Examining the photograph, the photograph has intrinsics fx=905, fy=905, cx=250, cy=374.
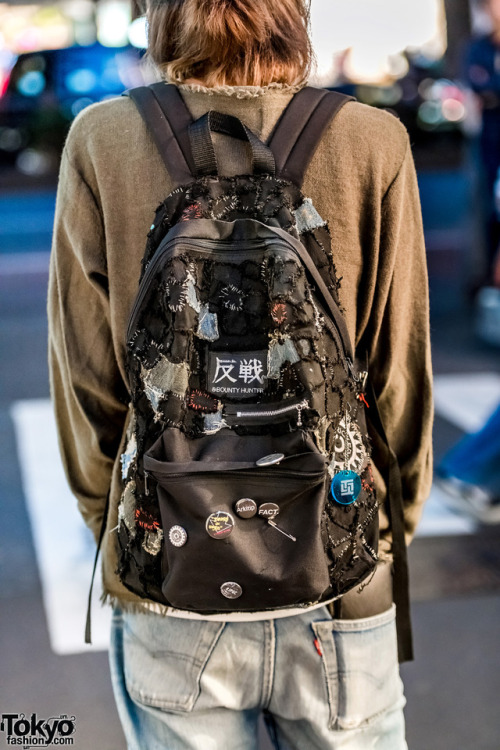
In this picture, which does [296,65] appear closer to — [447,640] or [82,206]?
[82,206]

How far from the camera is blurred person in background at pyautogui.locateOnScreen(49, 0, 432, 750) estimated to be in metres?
1.55

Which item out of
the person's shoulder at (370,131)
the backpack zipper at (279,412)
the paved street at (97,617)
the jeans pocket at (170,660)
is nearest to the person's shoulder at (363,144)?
the person's shoulder at (370,131)

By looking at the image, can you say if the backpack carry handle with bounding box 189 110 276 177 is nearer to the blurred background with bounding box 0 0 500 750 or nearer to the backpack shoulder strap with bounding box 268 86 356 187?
the backpack shoulder strap with bounding box 268 86 356 187

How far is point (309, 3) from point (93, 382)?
82 cm

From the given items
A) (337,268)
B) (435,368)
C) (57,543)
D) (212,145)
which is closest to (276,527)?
(337,268)

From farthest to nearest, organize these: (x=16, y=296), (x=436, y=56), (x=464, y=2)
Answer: (x=436, y=56) < (x=464, y=2) < (x=16, y=296)

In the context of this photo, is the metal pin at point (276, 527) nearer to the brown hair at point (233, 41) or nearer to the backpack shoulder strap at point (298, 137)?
the backpack shoulder strap at point (298, 137)

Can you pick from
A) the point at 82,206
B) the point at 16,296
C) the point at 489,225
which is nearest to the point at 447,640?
the point at 82,206

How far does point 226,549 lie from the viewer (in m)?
1.38

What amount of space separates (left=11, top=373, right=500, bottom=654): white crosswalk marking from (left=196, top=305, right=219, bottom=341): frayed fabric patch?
2.27 m

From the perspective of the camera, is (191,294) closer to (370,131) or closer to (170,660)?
(370,131)

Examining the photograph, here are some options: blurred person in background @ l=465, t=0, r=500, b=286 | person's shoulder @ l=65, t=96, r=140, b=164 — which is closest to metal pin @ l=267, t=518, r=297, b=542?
person's shoulder @ l=65, t=96, r=140, b=164

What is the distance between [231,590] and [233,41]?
918 mm

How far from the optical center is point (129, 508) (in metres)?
1.53
